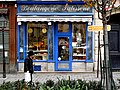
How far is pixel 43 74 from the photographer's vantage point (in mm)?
21141

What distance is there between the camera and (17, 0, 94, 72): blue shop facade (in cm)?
2156

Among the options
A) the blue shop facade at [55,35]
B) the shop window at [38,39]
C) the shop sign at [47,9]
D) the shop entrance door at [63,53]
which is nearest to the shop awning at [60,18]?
the blue shop facade at [55,35]

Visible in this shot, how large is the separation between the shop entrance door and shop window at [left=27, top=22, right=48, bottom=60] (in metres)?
0.80

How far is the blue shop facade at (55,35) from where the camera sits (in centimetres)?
2156

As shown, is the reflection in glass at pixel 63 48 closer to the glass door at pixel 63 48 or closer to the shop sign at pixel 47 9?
the glass door at pixel 63 48

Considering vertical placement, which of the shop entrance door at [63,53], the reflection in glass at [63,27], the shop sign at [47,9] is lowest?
the shop entrance door at [63,53]

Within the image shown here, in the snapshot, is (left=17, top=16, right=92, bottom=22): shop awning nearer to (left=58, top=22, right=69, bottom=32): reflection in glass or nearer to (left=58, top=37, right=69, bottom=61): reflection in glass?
(left=58, top=22, right=69, bottom=32): reflection in glass

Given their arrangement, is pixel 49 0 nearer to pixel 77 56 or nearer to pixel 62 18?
pixel 62 18

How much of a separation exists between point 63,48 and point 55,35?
3.08 feet

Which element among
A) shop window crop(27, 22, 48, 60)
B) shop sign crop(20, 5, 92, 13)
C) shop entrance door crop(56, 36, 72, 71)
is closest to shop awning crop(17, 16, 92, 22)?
shop sign crop(20, 5, 92, 13)

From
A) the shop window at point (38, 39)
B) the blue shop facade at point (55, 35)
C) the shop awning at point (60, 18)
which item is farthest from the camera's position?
the shop window at point (38, 39)

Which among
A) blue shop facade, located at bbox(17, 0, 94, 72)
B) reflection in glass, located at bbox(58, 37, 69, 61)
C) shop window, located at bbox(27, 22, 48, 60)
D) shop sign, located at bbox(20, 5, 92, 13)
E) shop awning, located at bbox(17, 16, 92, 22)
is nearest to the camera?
shop awning, located at bbox(17, 16, 92, 22)

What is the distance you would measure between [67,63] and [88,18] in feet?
9.95

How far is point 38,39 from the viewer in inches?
881
